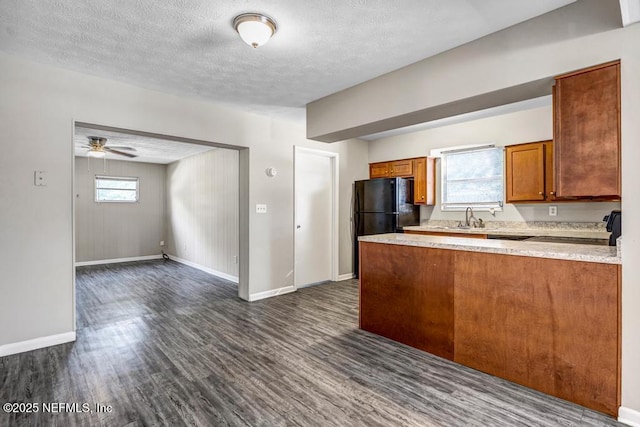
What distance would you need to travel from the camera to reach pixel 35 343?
2.75 metres

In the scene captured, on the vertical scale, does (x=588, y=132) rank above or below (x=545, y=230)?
above

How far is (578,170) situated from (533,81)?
2.23 feet

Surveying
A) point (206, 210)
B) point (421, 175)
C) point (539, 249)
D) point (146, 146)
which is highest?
point (146, 146)

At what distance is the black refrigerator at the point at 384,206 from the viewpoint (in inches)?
197

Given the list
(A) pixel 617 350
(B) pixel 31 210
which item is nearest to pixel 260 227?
(B) pixel 31 210

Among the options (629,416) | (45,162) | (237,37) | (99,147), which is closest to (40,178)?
(45,162)

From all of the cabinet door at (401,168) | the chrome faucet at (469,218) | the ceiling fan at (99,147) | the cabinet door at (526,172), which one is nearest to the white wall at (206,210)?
the ceiling fan at (99,147)

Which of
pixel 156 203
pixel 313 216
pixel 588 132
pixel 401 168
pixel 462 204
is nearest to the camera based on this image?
pixel 588 132

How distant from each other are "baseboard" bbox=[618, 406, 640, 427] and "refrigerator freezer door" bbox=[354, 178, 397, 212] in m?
3.45

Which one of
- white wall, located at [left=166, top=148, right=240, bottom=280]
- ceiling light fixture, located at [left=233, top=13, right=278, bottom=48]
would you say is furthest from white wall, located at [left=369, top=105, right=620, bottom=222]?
ceiling light fixture, located at [left=233, top=13, right=278, bottom=48]

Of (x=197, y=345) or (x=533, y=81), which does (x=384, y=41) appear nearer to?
(x=533, y=81)

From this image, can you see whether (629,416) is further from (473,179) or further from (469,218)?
(473,179)

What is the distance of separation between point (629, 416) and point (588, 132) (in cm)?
167

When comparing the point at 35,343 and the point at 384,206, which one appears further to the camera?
the point at 384,206
